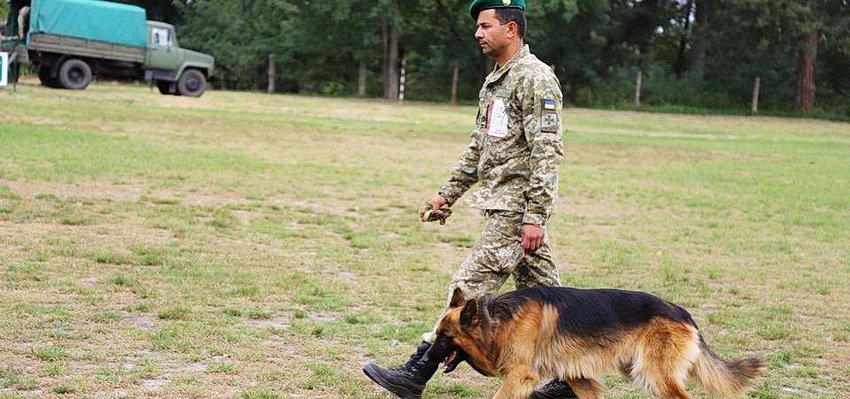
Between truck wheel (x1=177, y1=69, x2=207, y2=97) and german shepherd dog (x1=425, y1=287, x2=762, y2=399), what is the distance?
3192 centimetres

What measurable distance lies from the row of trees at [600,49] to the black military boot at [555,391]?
36393mm

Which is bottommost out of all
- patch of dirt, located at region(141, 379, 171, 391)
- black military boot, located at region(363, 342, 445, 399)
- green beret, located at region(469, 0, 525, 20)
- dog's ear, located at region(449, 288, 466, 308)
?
patch of dirt, located at region(141, 379, 171, 391)

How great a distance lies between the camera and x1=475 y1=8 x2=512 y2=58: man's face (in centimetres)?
502

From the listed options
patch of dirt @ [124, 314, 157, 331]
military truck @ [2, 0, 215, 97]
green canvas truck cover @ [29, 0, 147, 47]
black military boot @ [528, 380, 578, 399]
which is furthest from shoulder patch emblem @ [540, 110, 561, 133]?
green canvas truck cover @ [29, 0, 147, 47]

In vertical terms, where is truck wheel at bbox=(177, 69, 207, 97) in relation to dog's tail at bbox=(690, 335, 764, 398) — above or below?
above

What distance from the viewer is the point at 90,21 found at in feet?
110

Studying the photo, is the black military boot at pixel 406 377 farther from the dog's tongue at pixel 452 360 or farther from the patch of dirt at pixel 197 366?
the patch of dirt at pixel 197 366

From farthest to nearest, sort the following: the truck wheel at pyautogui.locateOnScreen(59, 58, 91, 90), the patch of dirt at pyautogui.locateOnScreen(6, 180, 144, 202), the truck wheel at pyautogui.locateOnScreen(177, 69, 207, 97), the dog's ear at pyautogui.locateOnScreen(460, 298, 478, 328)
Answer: the truck wheel at pyautogui.locateOnScreen(177, 69, 207, 97), the truck wheel at pyautogui.locateOnScreen(59, 58, 91, 90), the patch of dirt at pyautogui.locateOnScreen(6, 180, 144, 202), the dog's ear at pyautogui.locateOnScreen(460, 298, 478, 328)

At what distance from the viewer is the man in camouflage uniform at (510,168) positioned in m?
4.91

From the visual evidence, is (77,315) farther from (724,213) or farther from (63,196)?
(724,213)

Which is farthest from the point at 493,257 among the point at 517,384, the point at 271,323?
the point at 271,323

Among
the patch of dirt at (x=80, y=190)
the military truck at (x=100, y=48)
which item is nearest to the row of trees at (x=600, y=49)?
the military truck at (x=100, y=48)

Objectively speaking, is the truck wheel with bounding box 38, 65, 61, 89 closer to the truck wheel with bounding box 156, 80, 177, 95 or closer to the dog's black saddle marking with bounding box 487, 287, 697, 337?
the truck wheel with bounding box 156, 80, 177, 95

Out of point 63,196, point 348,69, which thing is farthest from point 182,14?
point 63,196
